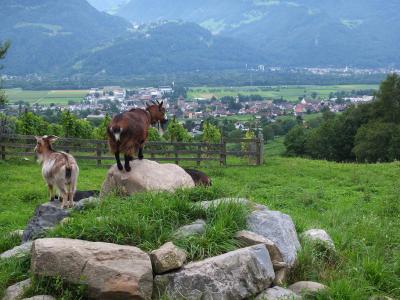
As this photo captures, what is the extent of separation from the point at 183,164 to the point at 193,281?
19364 mm

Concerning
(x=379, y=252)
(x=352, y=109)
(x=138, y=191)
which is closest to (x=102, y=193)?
(x=138, y=191)

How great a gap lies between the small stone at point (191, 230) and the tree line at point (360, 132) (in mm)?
36838

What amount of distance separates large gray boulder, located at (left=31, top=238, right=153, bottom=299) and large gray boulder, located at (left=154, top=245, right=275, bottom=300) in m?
0.30

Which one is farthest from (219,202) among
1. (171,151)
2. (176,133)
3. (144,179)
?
(176,133)

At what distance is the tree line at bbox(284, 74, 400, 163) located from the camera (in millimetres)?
42906

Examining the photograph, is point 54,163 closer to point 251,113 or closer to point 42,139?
point 42,139

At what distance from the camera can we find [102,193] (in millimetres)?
11164

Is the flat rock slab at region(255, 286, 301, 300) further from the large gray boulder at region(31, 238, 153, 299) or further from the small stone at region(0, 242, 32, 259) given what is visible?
the small stone at region(0, 242, 32, 259)

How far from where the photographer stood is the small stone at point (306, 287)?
7215 millimetres

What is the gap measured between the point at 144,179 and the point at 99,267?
3947mm

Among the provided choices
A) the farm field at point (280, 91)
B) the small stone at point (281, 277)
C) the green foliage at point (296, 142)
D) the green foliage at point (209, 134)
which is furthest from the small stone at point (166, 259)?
the farm field at point (280, 91)

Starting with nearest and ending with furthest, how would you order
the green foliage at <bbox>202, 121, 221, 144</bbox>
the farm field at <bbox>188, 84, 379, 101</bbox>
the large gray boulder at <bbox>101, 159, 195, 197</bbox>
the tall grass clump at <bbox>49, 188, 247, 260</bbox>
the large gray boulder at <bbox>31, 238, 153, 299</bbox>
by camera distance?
the large gray boulder at <bbox>31, 238, 153, 299</bbox> → the tall grass clump at <bbox>49, 188, 247, 260</bbox> → the large gray boulder at <bbox>101, 159, 195, 197</bbox> → the green foliage at <bbox>202, 121, 221, 144</bbox> → the farm field at <bbox>188, 84, 379, 101</bbox>

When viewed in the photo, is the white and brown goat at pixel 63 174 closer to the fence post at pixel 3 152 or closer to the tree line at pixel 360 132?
the fence post at pixel 3 152

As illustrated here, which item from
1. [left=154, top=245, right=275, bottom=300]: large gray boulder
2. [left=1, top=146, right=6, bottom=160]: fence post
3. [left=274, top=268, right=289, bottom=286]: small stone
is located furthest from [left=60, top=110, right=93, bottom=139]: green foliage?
[left=154, top=245, right=275, bottom=300]: large gray boulder
